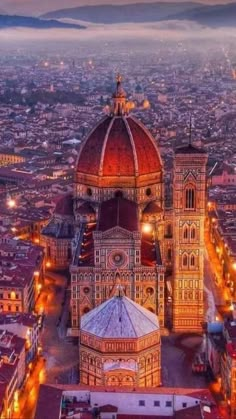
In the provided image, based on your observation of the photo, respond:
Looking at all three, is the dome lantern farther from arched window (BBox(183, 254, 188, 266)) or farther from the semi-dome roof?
the semi-dome roof

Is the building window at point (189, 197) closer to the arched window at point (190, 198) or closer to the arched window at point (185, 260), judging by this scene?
the arched window at point (190, 198)

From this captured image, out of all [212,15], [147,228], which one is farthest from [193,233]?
[212,15]

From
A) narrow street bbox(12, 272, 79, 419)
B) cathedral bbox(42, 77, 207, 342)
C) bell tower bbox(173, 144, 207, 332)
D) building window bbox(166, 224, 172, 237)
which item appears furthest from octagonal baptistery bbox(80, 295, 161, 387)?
building window bbox(166, 224, 172, 237)

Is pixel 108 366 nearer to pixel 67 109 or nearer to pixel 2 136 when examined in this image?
pixel 2 136

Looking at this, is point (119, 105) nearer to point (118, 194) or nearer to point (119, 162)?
point (119, 162)

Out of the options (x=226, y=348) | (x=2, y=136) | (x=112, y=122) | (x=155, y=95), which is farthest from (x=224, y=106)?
(x=226, y=348)
